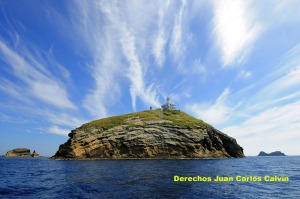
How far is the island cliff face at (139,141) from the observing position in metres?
118

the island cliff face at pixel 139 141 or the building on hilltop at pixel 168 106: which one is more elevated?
the building on hilltop at pixel 168 106

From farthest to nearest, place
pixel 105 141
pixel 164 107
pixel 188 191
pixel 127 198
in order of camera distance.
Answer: pixel 164 107
pixel 105 141
pixel 188 191
pixel 127 198

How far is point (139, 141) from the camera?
119 m

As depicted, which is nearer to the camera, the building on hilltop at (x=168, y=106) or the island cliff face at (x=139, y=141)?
the island cliff face at (x=139, y=141)

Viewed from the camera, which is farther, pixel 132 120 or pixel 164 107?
pixel 164 107

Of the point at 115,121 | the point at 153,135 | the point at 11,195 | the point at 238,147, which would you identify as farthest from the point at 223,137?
the point at 11,195

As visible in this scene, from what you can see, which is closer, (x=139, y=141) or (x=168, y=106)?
(x=139, y=141)

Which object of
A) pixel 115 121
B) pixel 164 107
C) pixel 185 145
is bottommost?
pixel 185 145

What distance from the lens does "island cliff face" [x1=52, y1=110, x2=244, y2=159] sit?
118 meters

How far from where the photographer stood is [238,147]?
147 metres

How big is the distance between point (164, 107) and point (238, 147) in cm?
5914

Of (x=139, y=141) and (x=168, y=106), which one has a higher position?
(x=168, y=106)

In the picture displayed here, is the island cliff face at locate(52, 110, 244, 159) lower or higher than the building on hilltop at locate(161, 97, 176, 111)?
lower

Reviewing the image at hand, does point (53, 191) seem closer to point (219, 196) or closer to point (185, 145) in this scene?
point (219, 196)
